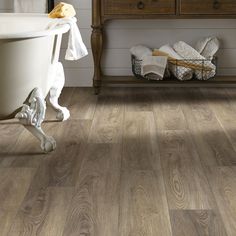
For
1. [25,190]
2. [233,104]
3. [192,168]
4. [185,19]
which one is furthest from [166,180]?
[185,19]

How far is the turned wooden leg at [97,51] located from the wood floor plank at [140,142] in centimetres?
60

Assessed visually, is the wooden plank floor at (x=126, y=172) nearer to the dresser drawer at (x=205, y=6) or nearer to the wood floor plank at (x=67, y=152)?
the wood floor plank at (x=67, y=152)

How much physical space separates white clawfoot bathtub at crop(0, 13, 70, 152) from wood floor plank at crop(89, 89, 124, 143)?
0.35 meters

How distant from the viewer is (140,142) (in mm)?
3203

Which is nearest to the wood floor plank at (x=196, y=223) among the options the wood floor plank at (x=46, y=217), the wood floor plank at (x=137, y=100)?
the wood floor plank at (x=46, y=217)

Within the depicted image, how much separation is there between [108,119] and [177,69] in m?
0.82

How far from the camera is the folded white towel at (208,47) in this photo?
4.38 metres

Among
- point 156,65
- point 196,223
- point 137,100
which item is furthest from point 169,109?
point 196,223

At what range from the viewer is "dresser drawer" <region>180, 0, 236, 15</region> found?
4.09m

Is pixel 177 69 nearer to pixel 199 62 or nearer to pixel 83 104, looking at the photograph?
pixel 199 62

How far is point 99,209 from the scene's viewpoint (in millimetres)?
2311

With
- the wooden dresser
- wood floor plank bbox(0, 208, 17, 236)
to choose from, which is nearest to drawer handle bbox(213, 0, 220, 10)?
the wooden dresser

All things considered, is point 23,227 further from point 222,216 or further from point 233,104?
point 233,104

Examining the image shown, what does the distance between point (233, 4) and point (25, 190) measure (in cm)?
223
